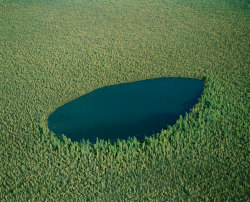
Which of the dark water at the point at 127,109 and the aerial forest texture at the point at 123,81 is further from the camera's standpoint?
the dark water at the point at 127,109

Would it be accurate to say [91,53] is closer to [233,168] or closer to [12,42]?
[12,42]

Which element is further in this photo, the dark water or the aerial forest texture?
the dark water

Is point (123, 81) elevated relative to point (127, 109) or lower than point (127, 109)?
elevated

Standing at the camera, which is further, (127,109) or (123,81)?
(123,81)
